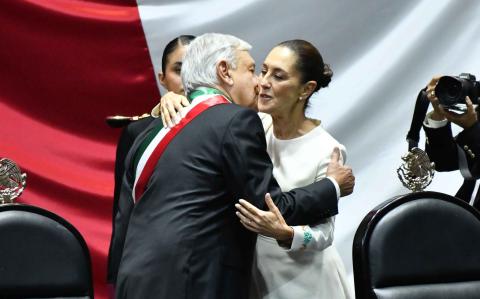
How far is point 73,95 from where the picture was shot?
12.0ft

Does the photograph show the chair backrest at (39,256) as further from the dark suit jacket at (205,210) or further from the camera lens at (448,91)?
the camera lens at (448,91)

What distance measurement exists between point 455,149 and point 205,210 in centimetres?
87

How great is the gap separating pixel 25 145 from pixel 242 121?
162 centimetres

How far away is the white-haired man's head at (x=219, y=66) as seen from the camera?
233 centimetres

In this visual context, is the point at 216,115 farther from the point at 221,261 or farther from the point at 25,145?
the point at 25,145

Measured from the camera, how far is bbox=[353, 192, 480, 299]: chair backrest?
2170 mm

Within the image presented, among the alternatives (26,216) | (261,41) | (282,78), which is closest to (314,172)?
(282,78)

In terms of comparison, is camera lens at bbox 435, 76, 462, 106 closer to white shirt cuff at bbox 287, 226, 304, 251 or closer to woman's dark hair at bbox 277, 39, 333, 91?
woman's dark hair at bbox 277, 39, 333, 91

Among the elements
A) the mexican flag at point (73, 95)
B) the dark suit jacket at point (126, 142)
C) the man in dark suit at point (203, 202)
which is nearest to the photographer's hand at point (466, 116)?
the man in dark suit at point (203, 202)

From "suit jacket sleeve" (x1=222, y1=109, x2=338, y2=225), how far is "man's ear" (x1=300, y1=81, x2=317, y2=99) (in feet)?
1.00

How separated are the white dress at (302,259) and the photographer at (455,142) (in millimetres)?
405

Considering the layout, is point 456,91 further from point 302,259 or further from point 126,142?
point 126,142

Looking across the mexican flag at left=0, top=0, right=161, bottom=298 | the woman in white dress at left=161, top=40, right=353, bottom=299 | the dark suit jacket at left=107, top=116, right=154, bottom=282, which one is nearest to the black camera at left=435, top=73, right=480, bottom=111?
the woman in white dress at left=161, top=40, right=353, bottom=299

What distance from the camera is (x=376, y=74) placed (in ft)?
12.3
